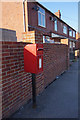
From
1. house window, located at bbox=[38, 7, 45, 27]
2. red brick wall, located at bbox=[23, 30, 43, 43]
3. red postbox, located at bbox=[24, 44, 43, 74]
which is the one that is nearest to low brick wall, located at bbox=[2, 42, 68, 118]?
red postbox, located at bbox=[24, 44, 43, 74]

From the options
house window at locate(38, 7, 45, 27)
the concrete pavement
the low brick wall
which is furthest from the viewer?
house window at locate(38, 7, 45, 27)

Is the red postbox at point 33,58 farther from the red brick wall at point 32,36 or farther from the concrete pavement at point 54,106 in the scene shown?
the concrete pavement at point 54,106

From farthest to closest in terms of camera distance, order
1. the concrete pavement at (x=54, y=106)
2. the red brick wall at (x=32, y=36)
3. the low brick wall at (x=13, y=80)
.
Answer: the red brick wall at (x=32, y=36), the concrete pavement at (x=54, y=106), the low brick wall at (x=13, y=80)

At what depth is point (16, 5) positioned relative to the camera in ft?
29.6

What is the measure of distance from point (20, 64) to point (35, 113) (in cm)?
149

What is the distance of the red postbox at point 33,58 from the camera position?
2.98 metres

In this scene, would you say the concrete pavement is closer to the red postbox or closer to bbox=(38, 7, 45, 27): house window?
the red postbox

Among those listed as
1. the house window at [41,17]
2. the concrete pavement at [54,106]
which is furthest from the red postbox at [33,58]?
the house window at [41,17]

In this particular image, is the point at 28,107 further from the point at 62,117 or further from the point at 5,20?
the point at 5,20

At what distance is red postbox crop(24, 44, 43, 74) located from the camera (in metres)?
2.98

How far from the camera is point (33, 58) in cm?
300

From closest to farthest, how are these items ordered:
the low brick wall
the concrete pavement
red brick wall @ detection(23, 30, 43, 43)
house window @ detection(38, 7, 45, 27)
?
the low brick wall < the concrete pavement < red brick wall @ detection(23, 30, 43, 43) < house window @ detection(38, 7, 45, 27)

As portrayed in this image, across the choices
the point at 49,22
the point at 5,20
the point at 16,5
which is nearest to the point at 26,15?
the point at 16,5

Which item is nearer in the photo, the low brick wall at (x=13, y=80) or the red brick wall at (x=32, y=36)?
the low brick wall at (x=13, y=80)
